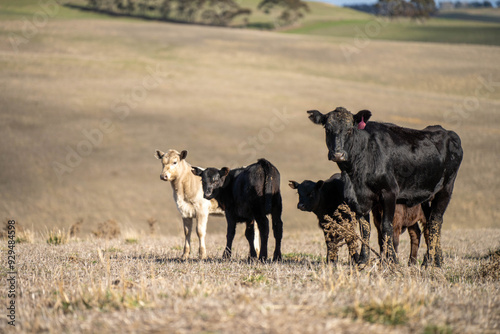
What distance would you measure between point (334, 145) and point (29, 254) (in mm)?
5338

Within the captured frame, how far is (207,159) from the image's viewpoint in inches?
1046

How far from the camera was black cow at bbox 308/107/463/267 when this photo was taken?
320 inches

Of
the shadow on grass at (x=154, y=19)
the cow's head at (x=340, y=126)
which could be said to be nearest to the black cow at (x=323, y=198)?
the cow's head at (x=340, y=126)

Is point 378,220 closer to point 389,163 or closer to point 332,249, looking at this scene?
point 332,249

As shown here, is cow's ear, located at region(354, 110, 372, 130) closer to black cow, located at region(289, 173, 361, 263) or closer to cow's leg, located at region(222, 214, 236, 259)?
black cow, located at region(289, 173, 361, 263)

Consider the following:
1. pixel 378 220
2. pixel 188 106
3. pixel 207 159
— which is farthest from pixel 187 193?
pixel 188 106

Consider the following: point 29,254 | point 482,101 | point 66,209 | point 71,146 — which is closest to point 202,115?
point 71,146

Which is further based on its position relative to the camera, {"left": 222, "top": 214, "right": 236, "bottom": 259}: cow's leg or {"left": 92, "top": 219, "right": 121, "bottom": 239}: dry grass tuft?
{"left": 92, "top": 219, "right": 121, "bottom": 239}: dry grass tuft

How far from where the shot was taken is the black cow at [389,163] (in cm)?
813

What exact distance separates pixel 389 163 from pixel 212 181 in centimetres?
Answer: 341

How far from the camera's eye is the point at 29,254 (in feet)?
32.2

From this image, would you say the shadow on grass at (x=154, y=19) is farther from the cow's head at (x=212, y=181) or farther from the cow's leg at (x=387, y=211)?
the cow's leg at (x=387, y=211)

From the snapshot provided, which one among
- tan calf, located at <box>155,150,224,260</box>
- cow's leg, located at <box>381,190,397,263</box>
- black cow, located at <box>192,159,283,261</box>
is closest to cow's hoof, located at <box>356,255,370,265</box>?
cow's leg, located at <box>381,190,397,263</box>

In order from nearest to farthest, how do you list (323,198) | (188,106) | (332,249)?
1. (332,249)
2. (323,198)
3. (188,106)
